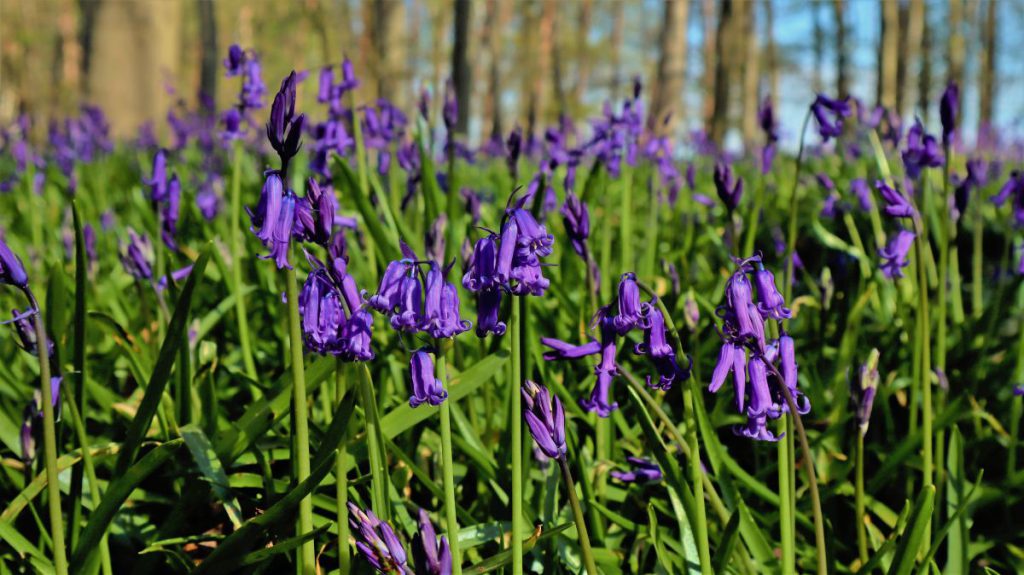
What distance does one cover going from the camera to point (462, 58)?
33.2ft

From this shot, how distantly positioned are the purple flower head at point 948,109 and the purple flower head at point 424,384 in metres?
1.40

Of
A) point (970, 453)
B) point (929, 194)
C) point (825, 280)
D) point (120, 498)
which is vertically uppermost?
point (929, 194)

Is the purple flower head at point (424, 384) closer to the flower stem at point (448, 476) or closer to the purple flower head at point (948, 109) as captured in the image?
the flower stem at point (448, 476)

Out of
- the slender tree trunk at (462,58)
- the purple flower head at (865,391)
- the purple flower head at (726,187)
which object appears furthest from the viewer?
the slender tree trunk at (462,58)

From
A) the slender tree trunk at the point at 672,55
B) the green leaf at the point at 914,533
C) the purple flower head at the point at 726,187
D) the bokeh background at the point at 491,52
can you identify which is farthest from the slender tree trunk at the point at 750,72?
the green leaf at the point at 914,533

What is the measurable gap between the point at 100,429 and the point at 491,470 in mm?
1019

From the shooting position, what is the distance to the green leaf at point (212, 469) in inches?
59.7

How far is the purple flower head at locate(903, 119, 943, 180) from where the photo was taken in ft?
6.98

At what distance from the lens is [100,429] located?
206 cm

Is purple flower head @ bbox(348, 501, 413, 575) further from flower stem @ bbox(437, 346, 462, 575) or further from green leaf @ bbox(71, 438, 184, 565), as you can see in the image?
green leaf @ bbox(71, 438, 184, 565)

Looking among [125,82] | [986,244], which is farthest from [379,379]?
[125,82]

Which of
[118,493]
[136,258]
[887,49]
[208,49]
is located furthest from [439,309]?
[887,49]

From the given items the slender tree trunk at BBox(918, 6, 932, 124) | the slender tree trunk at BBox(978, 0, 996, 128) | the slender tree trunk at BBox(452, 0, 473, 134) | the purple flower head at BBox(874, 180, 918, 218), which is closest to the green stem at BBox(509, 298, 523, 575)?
the purple flower head at BBox(874, 180, 918, 218)

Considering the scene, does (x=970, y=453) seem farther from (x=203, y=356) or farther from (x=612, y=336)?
(x=203, y=356)
